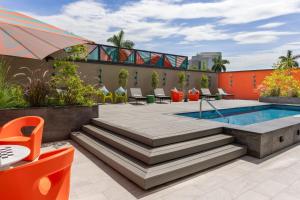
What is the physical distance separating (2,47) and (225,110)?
8630mm

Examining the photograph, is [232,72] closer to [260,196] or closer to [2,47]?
[260,196]

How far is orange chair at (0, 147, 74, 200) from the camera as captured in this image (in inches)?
63.0

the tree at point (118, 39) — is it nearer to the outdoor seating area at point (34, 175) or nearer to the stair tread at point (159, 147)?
the stair tread at point (159, 147)

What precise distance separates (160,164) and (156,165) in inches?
3.4

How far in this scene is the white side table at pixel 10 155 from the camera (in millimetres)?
2005

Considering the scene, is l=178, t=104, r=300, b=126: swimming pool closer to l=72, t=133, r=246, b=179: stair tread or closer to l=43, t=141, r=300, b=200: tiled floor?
l=72, t=133, r=246, b=179: stair tread

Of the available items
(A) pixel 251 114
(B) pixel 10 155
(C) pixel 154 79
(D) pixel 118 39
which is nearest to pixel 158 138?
(B) pixel 10 155

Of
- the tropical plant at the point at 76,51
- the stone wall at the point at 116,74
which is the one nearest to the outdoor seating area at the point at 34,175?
the tropical plant at the point at 76,51

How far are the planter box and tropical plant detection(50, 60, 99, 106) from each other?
0.29m

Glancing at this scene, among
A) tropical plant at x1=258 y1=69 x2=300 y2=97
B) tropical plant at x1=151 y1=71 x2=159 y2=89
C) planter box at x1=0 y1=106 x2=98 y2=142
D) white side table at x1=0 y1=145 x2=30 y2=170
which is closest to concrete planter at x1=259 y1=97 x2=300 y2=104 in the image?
tropical plant at x1=258 y1=69 x2=300 y2=97

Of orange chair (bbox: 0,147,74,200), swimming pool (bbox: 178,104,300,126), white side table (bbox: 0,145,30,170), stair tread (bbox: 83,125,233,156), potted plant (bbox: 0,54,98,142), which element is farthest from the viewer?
swimming pool (bbox: 178,104,300,126)

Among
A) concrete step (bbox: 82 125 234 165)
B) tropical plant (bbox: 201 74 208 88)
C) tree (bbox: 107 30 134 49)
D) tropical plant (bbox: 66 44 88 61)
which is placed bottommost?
concrete step (bbox: 82 125 234 165)

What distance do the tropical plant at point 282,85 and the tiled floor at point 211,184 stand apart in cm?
1013

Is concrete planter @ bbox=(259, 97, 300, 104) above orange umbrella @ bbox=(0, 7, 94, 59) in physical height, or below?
below
